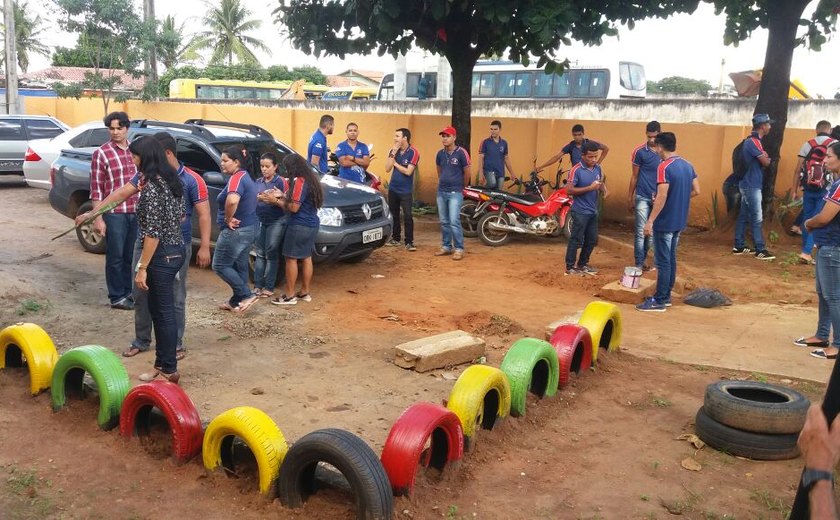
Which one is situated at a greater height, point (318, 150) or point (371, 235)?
point (318, 150)

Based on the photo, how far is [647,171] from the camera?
9211mm

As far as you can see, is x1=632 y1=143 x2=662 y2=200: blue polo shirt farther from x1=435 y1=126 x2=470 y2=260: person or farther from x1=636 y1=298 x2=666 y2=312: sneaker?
x1=435 y1=126 x2=470 y2=260: person

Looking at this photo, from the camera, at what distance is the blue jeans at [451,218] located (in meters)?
10.3

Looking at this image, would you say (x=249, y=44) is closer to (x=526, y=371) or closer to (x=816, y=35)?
(x=816, y=35)

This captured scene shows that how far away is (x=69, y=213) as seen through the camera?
10016mm

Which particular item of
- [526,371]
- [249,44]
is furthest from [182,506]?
[249,44]

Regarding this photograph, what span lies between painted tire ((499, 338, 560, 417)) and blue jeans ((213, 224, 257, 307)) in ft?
10.4

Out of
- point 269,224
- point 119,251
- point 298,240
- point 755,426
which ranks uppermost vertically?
point 269,224

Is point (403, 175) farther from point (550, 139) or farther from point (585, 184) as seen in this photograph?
point (550, 139)

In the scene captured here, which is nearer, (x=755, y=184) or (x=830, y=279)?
(x=830, y=279)

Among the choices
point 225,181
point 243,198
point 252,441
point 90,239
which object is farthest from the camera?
point 90,239

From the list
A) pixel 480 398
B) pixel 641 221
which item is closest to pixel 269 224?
pixel 480 398

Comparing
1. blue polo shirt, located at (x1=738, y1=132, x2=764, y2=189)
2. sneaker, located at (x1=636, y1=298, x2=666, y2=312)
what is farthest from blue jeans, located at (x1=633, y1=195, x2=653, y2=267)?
blue polo shirt, located at (x1=738, y1=132, x2=764, y2=189)

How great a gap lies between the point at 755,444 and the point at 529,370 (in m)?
1.41
